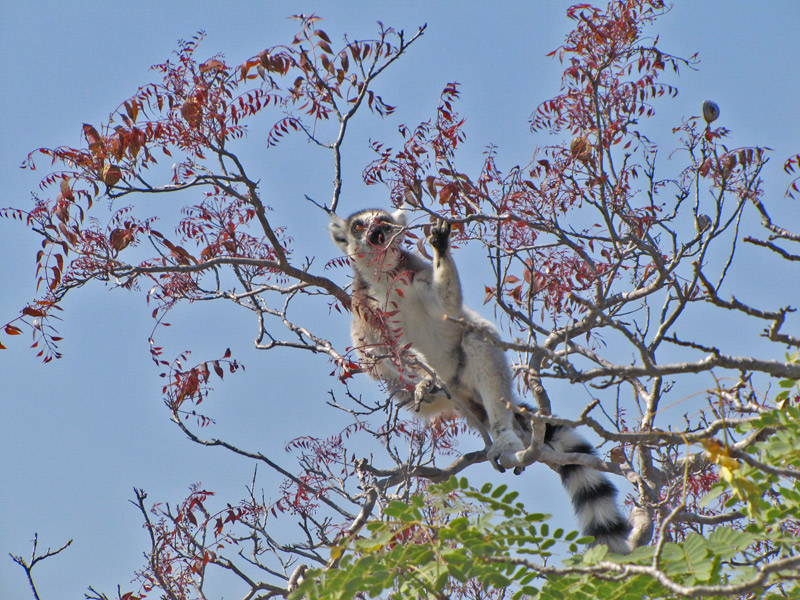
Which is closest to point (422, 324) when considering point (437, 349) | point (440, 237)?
point (437, 349)

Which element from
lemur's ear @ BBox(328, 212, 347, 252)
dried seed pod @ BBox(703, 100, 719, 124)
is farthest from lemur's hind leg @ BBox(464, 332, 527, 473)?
dried seed pod @ BBox(703, 100, 719, 124)

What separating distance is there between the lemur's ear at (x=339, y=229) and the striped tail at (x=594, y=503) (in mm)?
3175

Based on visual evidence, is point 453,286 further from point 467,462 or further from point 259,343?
point 259,343

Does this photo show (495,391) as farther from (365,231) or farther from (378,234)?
(365,231)

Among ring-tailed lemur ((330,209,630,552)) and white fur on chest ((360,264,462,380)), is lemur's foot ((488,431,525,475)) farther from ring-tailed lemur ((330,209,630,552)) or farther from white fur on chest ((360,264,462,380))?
white fur on chest ((360,264,462,380))

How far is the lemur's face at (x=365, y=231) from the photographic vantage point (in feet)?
24.4

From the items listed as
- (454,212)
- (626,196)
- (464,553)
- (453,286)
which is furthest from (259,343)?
(464,553)

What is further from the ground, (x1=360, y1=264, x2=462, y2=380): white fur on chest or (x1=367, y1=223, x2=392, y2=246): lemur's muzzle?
(x1=367, y1=223, x2=392, y2=246): lemur's muzzle

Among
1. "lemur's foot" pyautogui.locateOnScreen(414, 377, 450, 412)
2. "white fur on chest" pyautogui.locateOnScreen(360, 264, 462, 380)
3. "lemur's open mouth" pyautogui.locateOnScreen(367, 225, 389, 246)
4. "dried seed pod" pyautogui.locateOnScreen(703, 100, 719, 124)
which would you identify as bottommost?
"lemur's foot" pyautogui.locateOnScreen(414, 377, 450, 412)

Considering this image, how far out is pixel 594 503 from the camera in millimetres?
6328

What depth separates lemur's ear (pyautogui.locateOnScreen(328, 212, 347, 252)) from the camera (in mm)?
8117

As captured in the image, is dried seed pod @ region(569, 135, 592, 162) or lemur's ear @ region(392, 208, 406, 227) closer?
dried seed pod @ region(569, 135, 592, 162)

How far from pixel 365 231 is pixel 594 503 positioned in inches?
137

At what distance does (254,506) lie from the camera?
669cm
